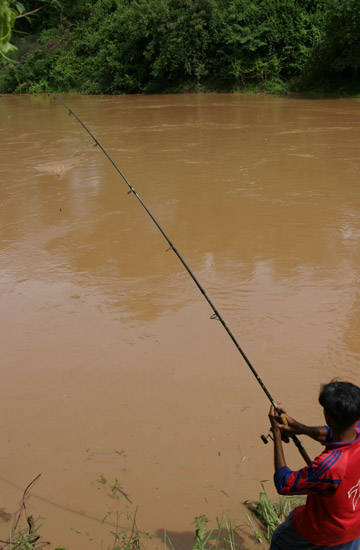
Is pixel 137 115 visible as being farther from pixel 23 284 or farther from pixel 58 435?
pixel 58 435

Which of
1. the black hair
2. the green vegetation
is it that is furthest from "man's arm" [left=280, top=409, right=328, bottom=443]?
the green vegetation

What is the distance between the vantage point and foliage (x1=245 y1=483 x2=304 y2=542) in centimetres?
233

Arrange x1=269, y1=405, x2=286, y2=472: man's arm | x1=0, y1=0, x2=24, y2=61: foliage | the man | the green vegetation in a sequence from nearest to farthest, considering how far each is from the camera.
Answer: x1=0, y1=0, x2=24, y2=61: foliage < the man < x1=269, y1=405, x2=286, y2=472: man's arm < the green vegetation

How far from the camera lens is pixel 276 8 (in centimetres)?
2177

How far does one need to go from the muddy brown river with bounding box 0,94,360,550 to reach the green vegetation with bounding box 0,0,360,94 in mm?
11657

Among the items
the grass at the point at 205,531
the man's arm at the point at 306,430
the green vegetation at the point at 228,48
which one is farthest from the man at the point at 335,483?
the green vegetation at the point at 228,48

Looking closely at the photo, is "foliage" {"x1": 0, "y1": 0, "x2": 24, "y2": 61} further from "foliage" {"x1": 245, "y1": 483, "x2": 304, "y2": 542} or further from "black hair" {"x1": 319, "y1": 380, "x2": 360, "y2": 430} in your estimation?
"foliage" {"x1": 245, "y1": 483, "x2": 304, "y2": 542}

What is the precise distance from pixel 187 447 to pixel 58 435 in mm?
834

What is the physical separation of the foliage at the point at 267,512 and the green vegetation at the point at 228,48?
18.2 m

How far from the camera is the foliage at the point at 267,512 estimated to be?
2332mm

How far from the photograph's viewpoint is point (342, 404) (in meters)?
1.56

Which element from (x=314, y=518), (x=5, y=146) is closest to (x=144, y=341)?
(x=314, y=518)

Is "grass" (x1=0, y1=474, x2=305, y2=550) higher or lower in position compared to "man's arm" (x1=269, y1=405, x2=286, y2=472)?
lower

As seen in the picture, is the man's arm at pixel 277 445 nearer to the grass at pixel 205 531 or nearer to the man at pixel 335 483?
the man at pixel 335 483
